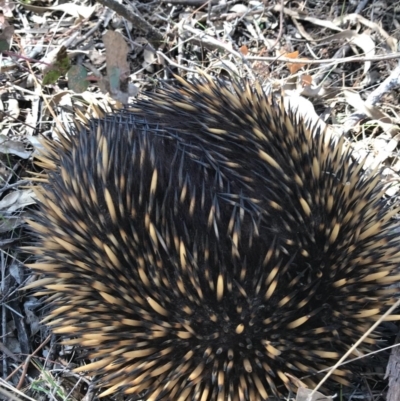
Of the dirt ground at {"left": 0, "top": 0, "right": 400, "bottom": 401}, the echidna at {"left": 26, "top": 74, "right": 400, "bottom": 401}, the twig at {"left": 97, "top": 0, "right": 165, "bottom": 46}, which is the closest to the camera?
the echidna at {"left": 26, "top": 74, "right": 400, "bottom": 401}

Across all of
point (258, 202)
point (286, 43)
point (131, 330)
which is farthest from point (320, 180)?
point (286, 43)

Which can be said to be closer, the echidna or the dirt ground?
the echidna

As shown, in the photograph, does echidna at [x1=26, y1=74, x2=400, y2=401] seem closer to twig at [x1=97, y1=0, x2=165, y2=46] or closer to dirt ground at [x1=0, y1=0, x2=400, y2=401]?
dirt ground at [x1=0, y1=0, x2=400, y2=401]

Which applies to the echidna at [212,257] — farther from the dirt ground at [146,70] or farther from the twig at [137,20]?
the twig at [137,20]

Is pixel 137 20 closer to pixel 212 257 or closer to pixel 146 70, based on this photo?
pixel 146 70

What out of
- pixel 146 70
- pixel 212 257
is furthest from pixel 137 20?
pixel 212 257

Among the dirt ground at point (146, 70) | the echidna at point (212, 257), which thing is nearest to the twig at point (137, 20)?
the dirt ground at point (146, 70)

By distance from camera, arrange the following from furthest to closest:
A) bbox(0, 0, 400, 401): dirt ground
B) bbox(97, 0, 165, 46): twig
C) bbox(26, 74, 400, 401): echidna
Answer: bbox(97, 0, 165, 46): twig → bbox(0, 0, 400, 401): dirt ground → bbox(26, 74, 400, 401): echidna

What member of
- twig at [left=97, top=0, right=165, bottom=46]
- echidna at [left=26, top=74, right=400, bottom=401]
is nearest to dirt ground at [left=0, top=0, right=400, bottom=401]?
twig at [left=97, top=0, right=165, bottom=46]
